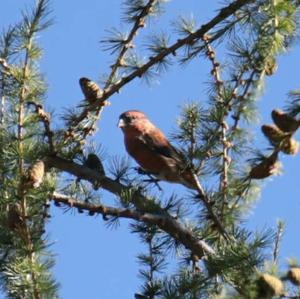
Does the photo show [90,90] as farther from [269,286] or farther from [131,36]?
[269,286]

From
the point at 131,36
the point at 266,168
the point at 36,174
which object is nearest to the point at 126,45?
the point at 131,36

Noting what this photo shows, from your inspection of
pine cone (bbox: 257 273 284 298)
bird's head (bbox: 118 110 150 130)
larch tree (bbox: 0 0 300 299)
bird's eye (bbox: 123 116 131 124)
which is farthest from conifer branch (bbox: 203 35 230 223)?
bird's eye (bbox: 123 116 131 124)

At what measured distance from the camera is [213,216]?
10.5ft

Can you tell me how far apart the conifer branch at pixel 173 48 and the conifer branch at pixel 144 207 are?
0.24m

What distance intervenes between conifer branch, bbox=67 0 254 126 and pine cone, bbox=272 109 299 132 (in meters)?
0.70

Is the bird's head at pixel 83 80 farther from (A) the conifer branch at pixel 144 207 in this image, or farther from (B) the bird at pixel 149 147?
A: (B) the bird at pixel 149 147

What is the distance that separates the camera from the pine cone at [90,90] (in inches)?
132

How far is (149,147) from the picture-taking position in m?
4.64

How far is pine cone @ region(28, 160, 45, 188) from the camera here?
8.87ft

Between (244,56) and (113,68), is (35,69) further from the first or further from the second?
(244,56)

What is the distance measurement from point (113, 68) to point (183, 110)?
0.35 metres

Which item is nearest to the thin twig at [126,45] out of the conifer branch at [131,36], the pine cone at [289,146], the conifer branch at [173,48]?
the conifer branch at [131,36]

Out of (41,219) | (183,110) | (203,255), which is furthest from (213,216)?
(41,219)

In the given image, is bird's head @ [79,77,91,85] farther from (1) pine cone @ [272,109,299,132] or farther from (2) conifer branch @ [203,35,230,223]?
(1) pine cone @ [272,109,299,132]
